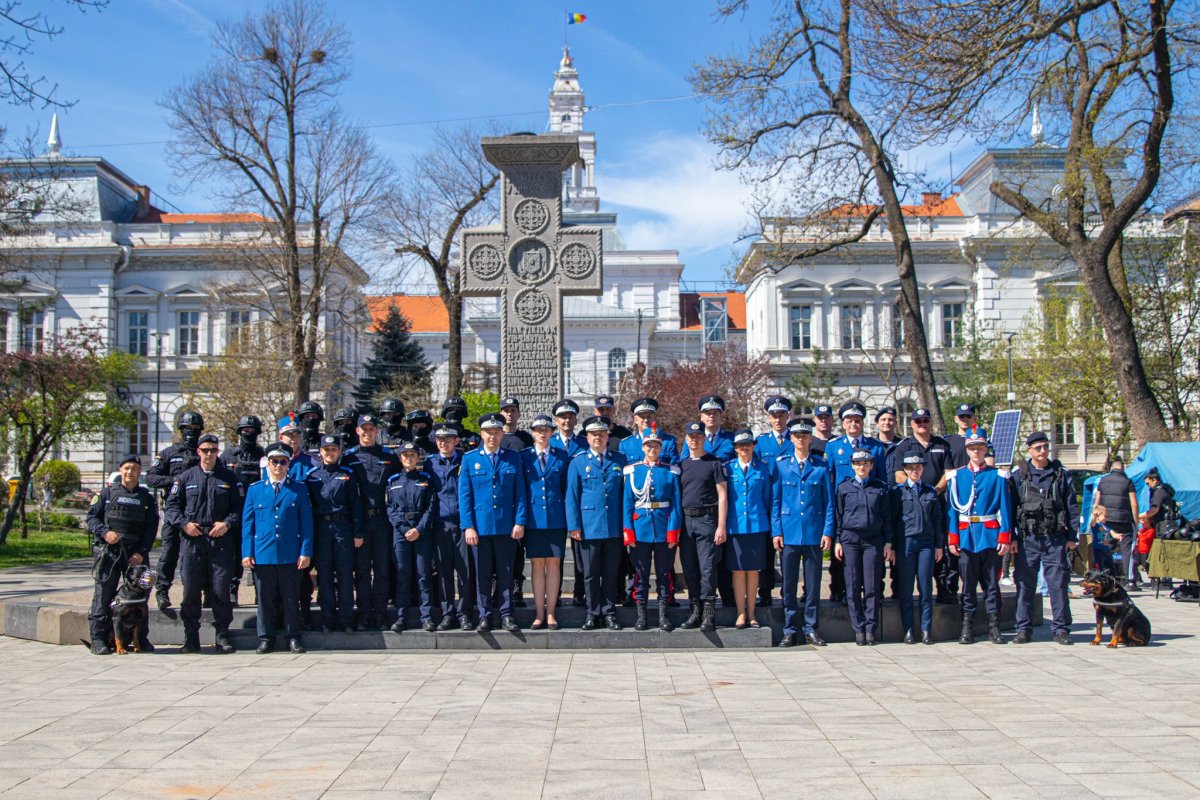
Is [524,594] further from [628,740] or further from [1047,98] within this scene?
[1047,98]

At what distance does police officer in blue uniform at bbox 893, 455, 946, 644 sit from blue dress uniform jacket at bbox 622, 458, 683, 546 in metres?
2.21

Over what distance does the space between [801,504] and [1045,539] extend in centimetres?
246

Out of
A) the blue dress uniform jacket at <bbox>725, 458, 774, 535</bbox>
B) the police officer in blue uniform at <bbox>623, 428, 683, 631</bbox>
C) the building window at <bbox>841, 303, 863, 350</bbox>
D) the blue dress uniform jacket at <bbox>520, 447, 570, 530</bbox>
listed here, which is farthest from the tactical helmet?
the building window at <bbox>841, 303, 863, 350</bbox>

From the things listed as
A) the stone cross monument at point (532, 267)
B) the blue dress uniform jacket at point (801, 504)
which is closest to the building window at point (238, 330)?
the stone cross monument at point (532, 267)

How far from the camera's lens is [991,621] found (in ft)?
34.3

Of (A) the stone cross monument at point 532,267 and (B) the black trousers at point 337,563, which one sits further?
(A) the stone cross monument at point 532,267

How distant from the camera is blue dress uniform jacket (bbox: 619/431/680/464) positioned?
10.5m

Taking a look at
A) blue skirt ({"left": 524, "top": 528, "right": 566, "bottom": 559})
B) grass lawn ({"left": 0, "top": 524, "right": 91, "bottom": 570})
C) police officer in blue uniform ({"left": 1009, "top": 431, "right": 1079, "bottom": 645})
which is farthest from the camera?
grass lawn ({"left": 0, "top": 524, "right": 91, "bottom": 570})

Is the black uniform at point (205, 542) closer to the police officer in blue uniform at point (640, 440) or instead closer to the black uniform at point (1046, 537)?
the police officer in blue uniform at point (640, 440)

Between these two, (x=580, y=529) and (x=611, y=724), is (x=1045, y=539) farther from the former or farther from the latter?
(x=611, y=724)

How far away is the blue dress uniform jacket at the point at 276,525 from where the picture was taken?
9891mm

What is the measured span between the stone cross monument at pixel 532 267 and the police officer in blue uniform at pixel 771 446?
395cm

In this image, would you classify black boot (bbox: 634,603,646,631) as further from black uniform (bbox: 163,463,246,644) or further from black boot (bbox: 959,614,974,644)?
black uniform (bbox: 163,463,246,644)

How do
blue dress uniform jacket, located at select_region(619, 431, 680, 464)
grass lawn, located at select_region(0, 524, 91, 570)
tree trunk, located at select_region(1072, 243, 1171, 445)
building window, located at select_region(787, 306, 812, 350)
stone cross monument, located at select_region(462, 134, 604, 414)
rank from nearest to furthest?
blue dress uniform jacket, located at select_region(619, 431, 680, 464) → stone cross monument, located at select_region(462, 134, 604, 414) → tree trunk, located at select_region(1072, 243, 1171, 445) → grass lawn, located at select_region(0, 524, 91, 570) → building window, located at select_region(787, 306, 812, 350)
